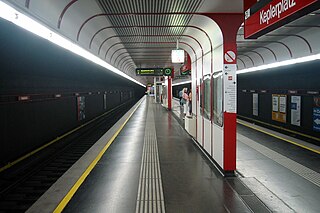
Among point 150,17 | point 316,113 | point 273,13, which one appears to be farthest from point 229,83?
point 316,113

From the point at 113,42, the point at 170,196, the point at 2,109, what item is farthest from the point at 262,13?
the point at 113,42

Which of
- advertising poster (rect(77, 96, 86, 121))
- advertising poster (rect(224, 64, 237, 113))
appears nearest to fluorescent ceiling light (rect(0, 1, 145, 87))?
advertising poster (rect(224, 64, 237, 113))

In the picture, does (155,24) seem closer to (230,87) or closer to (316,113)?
(230,87)

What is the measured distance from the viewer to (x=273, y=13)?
9.36 ft

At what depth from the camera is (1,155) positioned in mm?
5820

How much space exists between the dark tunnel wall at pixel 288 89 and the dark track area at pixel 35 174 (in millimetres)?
7310

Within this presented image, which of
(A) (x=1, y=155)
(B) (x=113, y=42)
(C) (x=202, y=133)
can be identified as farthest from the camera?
(B) (x=113, y=42)

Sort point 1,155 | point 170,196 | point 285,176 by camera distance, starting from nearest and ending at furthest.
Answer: point 170,196
point 285,176
point 1,155

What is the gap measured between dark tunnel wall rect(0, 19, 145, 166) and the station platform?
1.78 metres

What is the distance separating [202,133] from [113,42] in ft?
16.4

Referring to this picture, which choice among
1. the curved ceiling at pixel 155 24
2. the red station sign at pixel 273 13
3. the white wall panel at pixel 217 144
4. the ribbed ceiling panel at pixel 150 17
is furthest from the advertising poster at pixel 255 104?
the red station sign at pixel 273 13

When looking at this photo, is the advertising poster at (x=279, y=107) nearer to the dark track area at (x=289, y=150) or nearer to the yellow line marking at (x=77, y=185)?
the dark track area at (x=289, y=150)

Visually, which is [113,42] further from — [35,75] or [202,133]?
[202,133]

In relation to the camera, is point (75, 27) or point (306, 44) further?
point (306, 44)
